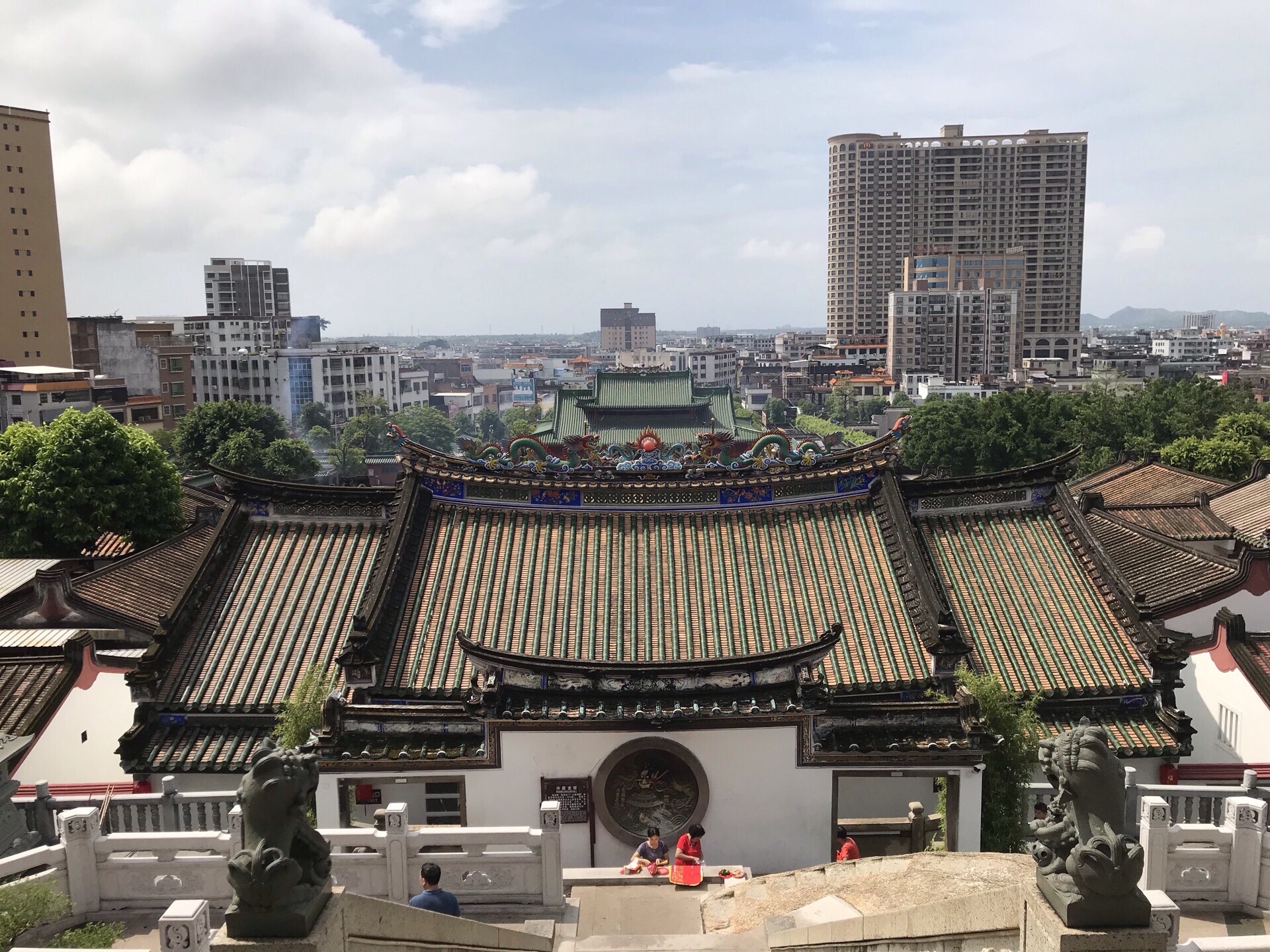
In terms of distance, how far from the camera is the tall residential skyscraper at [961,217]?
165m

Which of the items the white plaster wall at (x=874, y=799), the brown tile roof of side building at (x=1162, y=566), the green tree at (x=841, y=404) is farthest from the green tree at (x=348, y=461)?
the white plaster wall at (x=874, y=799)

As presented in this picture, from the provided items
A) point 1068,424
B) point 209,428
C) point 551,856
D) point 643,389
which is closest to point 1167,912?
point 551,856

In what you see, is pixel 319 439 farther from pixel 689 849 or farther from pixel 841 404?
pixel 689 849

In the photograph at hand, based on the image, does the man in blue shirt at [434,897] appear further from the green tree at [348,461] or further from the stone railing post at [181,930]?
the green tree at [348,461]

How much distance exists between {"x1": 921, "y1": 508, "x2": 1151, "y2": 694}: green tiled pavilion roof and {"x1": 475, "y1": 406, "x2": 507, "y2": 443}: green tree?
5429 inches

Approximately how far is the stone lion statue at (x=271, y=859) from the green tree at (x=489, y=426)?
14766 cm

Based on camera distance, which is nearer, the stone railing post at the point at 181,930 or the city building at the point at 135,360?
the stone railing post at the point at 181,930

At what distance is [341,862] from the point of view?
1175 cm

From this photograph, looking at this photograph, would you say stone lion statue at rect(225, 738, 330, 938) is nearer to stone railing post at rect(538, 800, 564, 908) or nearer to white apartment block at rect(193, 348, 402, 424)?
stone railing post at rect(538, 800, 564, 908)

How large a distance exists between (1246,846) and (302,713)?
12176 mm

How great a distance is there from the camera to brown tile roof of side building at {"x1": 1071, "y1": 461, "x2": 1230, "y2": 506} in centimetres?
3888

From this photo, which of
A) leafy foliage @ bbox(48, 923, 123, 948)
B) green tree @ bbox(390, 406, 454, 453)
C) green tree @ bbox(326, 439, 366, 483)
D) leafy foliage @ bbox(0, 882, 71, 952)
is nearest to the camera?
leafy foliage @ bbox(0, 882, 71, 952)

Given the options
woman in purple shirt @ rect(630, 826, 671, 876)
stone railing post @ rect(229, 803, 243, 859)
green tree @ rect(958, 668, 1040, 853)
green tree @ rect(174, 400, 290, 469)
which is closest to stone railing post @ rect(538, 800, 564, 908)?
woman in purple shirt @ rect(630, 826, 671, 876)

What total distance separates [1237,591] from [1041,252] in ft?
523
